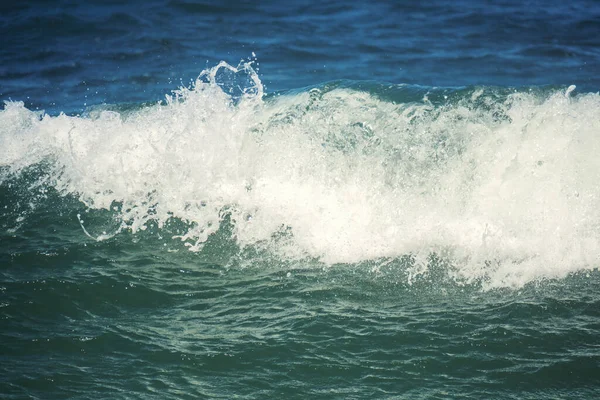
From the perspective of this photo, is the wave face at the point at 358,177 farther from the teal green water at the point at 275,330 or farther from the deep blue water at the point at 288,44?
the deep blue water at the point at 288,44

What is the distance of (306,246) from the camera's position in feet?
22.9

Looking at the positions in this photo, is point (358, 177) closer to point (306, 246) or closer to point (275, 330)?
point (306, 246)

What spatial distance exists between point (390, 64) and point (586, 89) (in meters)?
3.66

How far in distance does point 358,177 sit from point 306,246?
1206mm

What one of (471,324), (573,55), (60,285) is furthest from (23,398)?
(573,55)

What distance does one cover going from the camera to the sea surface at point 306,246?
5043 millimetres

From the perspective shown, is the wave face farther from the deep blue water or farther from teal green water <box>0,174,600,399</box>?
the deep blue water

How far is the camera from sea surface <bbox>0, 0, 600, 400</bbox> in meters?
5.04

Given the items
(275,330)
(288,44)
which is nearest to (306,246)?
(275,330)

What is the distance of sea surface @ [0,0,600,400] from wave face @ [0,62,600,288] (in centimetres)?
2

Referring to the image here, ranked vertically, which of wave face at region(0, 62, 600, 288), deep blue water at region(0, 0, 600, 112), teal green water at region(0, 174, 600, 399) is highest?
deep blue water at region(0, 0, 600, 112)

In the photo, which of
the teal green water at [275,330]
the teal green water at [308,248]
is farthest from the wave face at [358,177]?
the teal green water at [275,330]

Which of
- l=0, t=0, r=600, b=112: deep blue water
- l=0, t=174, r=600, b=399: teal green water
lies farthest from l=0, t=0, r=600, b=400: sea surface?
l=0, t=0, r=600, b=112: deep blue water

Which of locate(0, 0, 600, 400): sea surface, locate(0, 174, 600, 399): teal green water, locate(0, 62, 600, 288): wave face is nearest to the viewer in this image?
locate(0, 174, 600, 399): teal green water
